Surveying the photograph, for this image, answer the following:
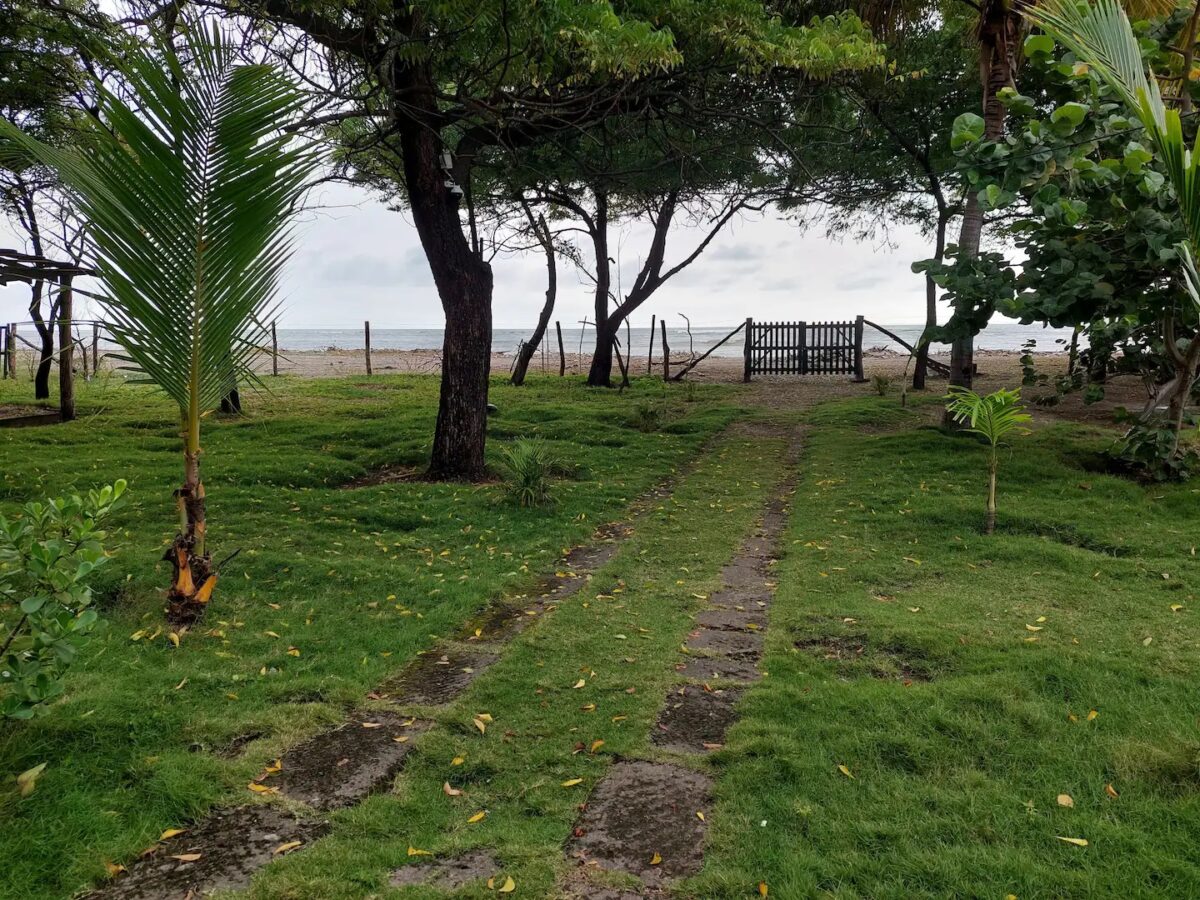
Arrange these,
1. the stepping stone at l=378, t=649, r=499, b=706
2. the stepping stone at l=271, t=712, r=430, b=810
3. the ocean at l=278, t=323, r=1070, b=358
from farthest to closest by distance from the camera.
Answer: the ocean at l=278, t=323, r=1070, b=358 < the stepping stone at l=378, t=649, r=499, b=706 < the stepping stone at l=271, t=712, r=430, b=810

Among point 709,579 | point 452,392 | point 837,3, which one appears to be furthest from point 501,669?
point 837,3

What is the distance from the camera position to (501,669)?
3.87 metres

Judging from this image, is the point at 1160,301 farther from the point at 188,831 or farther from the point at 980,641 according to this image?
the point at 188,831

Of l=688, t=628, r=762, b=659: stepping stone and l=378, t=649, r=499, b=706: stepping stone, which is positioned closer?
l=378, t=649, r=499, b=706: stepping stone

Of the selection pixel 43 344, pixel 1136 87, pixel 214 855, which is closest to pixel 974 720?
pixel 1136 87

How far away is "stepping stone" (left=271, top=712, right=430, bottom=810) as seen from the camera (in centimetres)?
282

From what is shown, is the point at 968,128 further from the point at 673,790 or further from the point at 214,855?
the point at 214,855

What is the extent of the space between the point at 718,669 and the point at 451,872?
1.86 metres

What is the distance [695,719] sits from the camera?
339cm

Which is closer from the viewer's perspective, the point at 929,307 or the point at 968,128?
the point at 968,128

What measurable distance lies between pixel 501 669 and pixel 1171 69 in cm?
779

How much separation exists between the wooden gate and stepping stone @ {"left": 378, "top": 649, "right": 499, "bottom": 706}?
600 inches

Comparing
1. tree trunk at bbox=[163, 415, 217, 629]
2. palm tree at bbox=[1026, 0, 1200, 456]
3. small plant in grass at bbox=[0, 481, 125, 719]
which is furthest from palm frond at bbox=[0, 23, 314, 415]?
palm tree at bbox=[1026, 0, 1200, 456]

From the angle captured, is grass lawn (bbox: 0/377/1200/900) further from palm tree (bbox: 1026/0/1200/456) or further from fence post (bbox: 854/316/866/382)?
fence post (bbox: 854/316/866/382)
